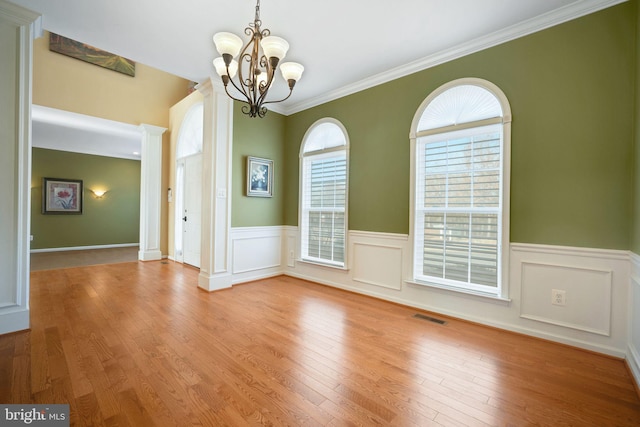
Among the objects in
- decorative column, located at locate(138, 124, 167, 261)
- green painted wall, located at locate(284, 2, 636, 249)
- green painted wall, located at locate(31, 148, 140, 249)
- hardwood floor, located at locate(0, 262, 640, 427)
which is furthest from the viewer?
green painted wall, located at locate(31, 148, 140, 249)

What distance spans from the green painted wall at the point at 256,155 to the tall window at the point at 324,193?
1.64ft

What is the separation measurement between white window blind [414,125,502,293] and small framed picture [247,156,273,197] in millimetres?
2478

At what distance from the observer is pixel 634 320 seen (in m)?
2.11

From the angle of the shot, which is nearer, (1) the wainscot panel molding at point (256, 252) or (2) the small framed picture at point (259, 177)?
(1) the wainscot panel molding at point (256, 252)

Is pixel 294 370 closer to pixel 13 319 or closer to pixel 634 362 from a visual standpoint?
pixel 634 362

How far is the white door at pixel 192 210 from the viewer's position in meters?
5.58

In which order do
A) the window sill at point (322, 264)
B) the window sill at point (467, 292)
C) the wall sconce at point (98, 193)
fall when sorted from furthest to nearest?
the wall sconce at point (98, 193) → the window sill at point (322, 264) → the window sill at point (467, 292)

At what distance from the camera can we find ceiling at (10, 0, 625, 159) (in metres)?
2.44

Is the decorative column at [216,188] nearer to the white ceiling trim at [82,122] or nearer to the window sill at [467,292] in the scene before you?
the window sill at [467,292]

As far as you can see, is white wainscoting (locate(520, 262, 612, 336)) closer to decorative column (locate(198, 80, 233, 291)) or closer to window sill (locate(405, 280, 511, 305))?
window sill (locate(405, 280, 511, 305))

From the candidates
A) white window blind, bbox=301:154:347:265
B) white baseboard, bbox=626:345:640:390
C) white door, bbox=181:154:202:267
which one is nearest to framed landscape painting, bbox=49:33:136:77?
white door, bbox=181:154:202:267

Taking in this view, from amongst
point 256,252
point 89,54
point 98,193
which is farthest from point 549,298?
point 98,193

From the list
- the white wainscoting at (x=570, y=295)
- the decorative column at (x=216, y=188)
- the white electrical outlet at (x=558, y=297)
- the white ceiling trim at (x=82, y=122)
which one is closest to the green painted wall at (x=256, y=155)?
the decorative column at (x=216, y=188)

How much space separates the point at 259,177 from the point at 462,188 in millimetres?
3014
